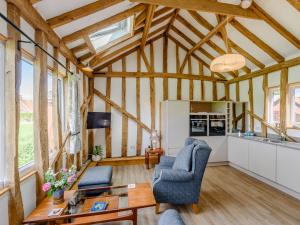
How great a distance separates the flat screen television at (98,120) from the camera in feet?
15.4

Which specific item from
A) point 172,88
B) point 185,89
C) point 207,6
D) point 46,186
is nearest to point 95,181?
point 46,186

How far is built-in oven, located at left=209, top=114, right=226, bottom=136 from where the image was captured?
5.02 metres

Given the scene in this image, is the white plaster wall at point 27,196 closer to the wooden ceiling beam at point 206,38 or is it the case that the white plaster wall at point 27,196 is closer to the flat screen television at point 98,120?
the flat screen television at point 98,120

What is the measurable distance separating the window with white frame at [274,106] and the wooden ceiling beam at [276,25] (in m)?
1.26

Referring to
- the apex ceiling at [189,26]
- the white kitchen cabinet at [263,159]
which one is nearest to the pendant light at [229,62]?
the apex ceiling at [189,26]

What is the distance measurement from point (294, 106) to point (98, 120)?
485cm

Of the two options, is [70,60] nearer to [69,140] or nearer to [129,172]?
[69,140]

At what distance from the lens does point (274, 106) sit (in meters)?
4.43

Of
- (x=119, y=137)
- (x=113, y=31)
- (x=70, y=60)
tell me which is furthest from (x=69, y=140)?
(x=113, y=31)

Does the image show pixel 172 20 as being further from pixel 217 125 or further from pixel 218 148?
pixel 218 148

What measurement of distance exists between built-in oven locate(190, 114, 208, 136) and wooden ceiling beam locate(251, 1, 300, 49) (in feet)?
8.21

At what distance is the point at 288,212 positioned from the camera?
104 inches

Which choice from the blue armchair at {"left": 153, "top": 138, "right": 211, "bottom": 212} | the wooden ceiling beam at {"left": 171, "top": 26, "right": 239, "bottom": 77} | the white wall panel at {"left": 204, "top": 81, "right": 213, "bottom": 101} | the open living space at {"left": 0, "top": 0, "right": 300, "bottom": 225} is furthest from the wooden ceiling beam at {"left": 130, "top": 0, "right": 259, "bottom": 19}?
the white wall panel at {"left": 204, "top": 81, "right": 213, "bottom": 101}

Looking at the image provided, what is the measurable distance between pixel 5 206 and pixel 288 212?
3754 millimetres
